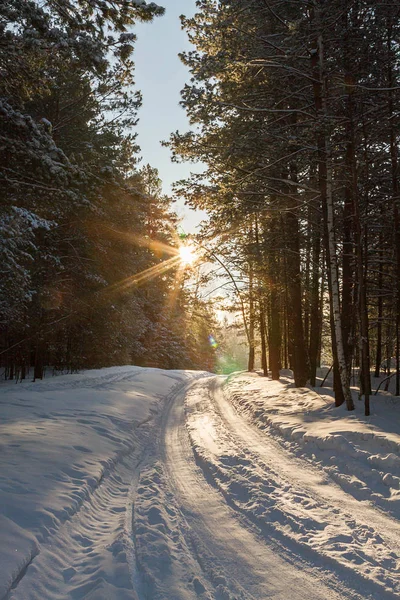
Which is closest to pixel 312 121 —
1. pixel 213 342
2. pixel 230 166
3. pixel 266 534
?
pixel 230 166

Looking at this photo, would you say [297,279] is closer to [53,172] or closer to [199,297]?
[199,297]

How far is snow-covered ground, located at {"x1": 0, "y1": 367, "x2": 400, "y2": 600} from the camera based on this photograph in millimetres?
3697

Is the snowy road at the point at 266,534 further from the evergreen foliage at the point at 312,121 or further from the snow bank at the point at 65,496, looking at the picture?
the evergreen foliage at the point at 312,121

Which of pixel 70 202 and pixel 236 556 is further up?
pixel 70 202

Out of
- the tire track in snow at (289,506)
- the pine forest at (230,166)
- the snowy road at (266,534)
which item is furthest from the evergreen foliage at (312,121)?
the snowy road at (266,534)

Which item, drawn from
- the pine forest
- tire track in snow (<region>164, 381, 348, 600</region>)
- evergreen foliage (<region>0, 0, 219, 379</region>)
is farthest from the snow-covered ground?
evergreen foliage (<region>0, 0, 219, 379</region>)

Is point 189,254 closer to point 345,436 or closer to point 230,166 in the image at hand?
point 230,166

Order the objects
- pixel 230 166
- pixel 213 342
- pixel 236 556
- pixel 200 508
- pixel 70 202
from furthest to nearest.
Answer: pixel 213 342, pixel 230 166, pixel 70 202, pixel 200 508, pixel 236 556

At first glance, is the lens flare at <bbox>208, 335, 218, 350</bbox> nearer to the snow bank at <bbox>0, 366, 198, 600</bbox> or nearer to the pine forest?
the pine forest

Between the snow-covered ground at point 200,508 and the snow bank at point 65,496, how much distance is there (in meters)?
0.02

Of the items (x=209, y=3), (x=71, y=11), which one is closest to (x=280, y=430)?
(x=71, y=11)

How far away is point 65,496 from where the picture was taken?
18.0 feet

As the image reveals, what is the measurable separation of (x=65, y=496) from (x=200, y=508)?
6.16 feet

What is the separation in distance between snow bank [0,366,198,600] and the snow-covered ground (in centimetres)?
2
